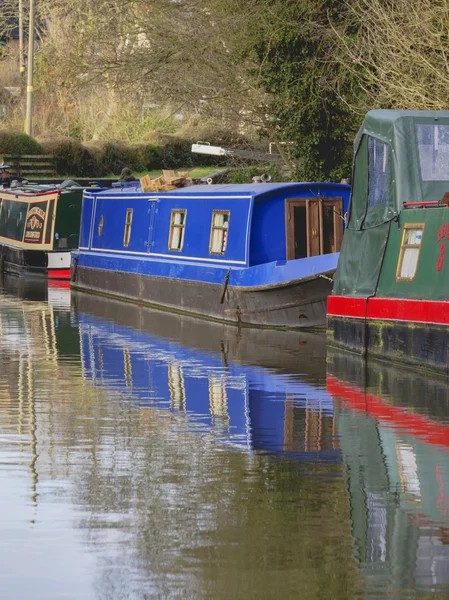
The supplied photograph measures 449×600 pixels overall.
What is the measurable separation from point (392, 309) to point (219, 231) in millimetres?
6519

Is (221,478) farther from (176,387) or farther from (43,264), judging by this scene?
(43,264)

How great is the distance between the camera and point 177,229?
2147cm

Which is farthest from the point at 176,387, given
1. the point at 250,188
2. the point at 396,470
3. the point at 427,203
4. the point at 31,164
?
the point at 31,164

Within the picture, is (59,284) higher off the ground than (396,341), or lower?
lower

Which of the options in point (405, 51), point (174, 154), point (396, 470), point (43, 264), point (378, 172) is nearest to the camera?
point (396, 470)

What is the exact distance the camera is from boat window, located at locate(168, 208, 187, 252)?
21172 mm

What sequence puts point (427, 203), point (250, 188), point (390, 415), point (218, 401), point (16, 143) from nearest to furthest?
point (390, 415), point (218, 401), point (427, 203), point (250, 188), point (16, 143)

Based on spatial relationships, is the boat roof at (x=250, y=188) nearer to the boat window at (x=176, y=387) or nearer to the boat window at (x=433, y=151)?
the boat window at (x=176, y=387)

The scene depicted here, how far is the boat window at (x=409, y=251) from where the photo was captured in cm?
1329

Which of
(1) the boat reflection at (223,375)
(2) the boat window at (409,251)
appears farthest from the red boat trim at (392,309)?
(1) the boat reflection at (223,375)

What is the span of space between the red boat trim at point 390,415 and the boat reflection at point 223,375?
19 centimetres

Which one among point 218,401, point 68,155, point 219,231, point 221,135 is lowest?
point 218,401

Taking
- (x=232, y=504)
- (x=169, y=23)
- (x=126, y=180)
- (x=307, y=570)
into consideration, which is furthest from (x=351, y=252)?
(x=169, y=23)

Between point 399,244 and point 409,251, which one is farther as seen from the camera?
point 399,244
